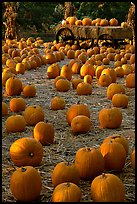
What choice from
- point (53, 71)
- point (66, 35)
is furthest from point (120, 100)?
point (66, 35)

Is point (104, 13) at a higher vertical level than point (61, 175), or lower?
higher

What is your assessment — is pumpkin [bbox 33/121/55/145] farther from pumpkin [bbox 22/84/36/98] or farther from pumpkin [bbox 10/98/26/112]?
pumpkin [bbox 22/84/36/98]

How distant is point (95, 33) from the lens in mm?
12820

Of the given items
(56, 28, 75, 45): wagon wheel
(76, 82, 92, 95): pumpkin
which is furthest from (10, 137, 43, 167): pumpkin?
(56, 28, 75, 45): wagon wheel

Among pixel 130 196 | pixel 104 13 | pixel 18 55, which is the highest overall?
pixel 104 13

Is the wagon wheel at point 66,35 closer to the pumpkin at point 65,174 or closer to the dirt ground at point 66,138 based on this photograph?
the dirt ground at point 66,138

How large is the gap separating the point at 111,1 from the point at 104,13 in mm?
734

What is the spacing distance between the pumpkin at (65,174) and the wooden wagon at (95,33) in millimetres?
9281

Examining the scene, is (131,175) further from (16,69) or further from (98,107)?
(16,69)

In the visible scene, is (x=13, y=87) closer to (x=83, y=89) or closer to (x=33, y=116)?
(x=83, y=89)

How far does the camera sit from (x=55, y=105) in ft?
19.5

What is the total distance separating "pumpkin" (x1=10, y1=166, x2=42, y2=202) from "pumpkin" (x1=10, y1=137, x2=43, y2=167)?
0.52 m

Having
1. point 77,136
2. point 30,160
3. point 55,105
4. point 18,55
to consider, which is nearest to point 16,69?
point 18,55

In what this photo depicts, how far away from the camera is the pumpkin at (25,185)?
3271 mm
